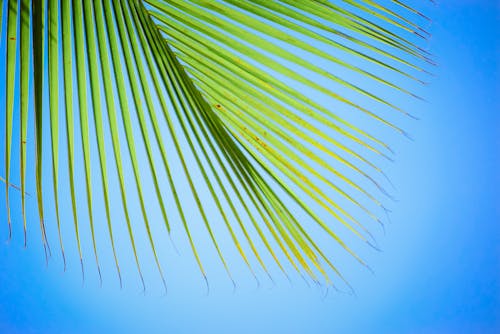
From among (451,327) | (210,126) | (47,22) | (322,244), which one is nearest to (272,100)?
(210,126)


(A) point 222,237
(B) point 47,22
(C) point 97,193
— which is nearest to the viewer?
(B) point 47,22

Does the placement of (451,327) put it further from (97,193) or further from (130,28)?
(130,28)

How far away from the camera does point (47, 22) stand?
325 millimetres

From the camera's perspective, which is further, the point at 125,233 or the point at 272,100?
the point at 125,233

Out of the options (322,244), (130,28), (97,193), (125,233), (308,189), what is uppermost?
(97,193)

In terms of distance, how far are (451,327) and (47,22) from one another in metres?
3.81

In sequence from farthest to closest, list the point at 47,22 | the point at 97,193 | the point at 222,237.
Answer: the point at 222,237
the point at 97,193
the point at 47,22

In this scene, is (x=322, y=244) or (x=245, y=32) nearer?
(x=245, y=32)

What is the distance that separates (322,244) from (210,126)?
324 cm

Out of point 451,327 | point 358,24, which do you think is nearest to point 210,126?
point 358,24

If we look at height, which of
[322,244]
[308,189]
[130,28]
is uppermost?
[322,244]

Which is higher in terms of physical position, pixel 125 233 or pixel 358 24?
pixel 125 233

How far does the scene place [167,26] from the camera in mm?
356

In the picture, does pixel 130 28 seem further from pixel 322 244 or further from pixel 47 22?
pixel 322 244
